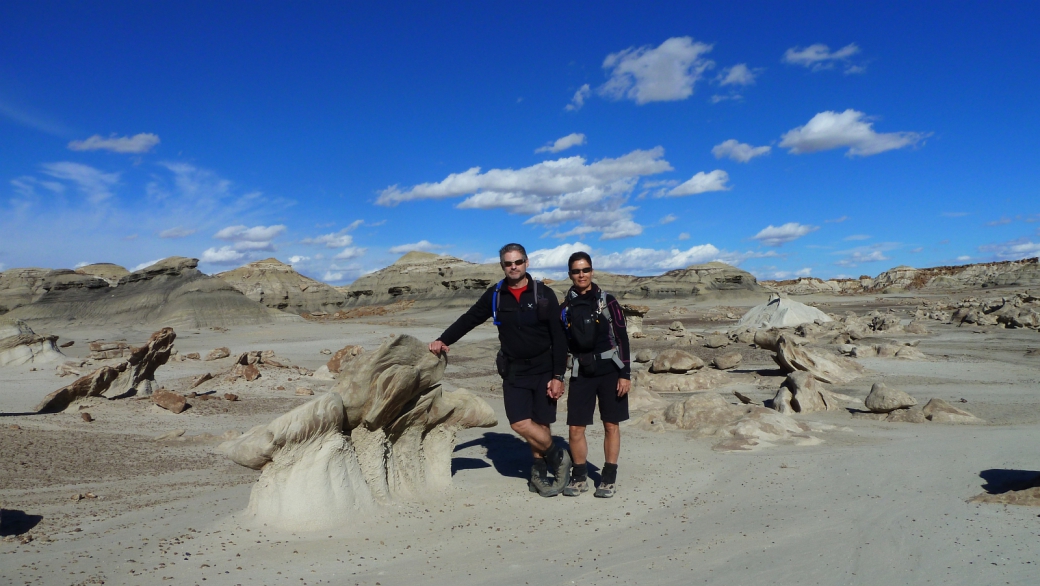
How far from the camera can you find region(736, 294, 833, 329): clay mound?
27812 millimetres

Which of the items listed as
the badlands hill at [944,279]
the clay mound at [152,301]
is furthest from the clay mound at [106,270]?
the badlands hill at [944,279]

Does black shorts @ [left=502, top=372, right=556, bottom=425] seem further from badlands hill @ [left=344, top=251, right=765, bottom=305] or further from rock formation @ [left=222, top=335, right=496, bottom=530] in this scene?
badlands hill @ [left=344, top=251, right=765, bottom=305]

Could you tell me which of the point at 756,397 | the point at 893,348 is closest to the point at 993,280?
the point at 893,348

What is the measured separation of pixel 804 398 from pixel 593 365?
4962mm

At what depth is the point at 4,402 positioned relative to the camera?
30.9 ft

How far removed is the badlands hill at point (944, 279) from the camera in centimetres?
7656

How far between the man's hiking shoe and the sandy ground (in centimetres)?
9

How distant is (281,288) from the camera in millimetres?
66062

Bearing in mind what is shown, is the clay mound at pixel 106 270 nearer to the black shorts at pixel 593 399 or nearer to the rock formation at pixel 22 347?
the rock formation at pixel 22 347

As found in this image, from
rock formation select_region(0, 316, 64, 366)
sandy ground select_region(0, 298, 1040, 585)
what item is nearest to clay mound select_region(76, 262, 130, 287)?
rock formation select_region(0, 316, 64, 366)

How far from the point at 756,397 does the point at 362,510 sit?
7.50 m

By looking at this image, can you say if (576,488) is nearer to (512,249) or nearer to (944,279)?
(512,249)

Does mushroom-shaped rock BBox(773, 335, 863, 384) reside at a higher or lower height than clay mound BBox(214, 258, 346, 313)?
lower

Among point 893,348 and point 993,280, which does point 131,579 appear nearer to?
point 893,348
